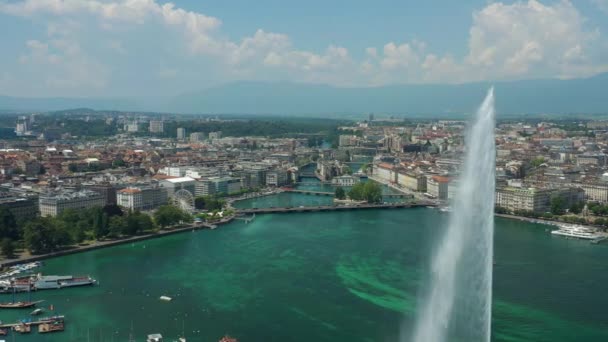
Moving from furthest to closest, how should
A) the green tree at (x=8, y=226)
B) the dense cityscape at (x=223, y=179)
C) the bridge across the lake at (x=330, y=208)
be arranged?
1. the bridge across the lake at (x=330, y=208)
2. the dense cityscape at (x=223, y=179)
3. the green tree at (x=8, y=226)

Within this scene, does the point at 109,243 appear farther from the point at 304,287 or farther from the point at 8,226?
the point at 304,287

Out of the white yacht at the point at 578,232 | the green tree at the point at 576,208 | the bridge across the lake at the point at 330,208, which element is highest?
the green tree at the point at 576,208

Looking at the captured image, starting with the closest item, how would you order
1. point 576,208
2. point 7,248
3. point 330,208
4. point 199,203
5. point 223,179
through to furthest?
point 7,248
point 576,208
point 199,203
point 330,208
point 223,179

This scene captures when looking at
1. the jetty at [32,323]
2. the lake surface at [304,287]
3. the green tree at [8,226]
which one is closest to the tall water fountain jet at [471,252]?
the lake surface at [304,287]

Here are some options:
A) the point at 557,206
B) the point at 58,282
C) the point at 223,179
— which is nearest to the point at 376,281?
the point at 58,282

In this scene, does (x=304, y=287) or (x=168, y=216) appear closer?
(x=304, y=287)

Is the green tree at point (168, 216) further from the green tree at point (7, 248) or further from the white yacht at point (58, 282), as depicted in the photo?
the white yacht at point (58, 282)
